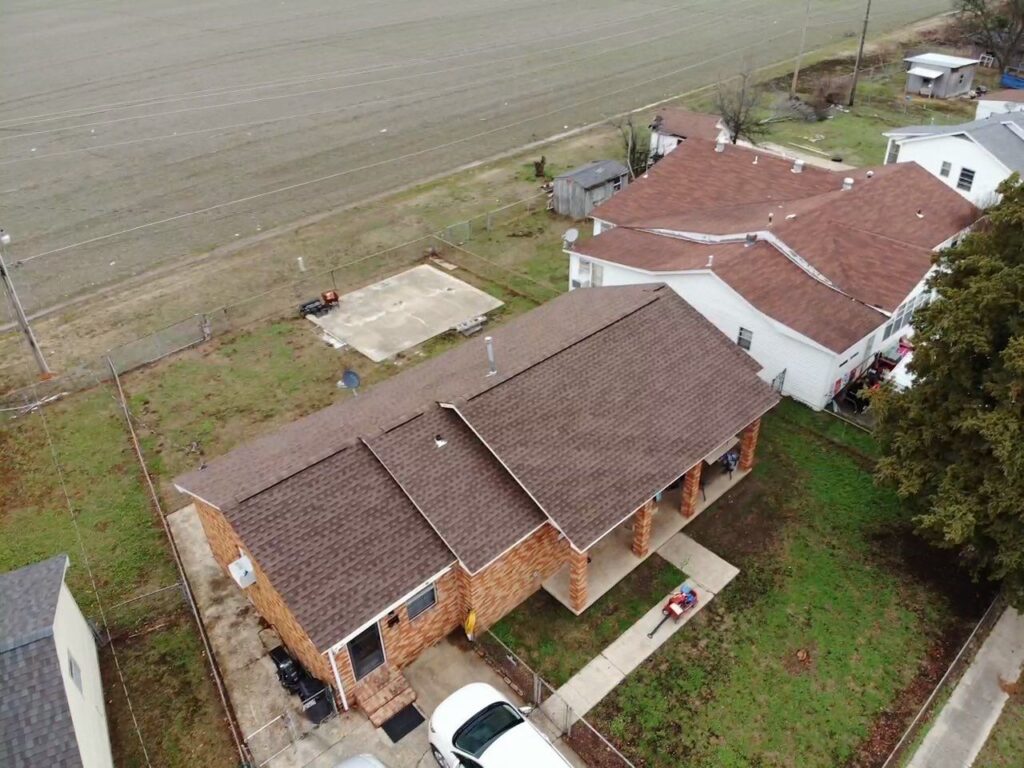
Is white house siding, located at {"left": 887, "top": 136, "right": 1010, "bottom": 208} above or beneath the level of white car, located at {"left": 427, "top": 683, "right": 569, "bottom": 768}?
above

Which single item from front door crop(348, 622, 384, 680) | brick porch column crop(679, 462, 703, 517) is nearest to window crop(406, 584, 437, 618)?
front door crop(348, 622, 384, 680)

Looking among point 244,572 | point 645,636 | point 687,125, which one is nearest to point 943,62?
point 687,125

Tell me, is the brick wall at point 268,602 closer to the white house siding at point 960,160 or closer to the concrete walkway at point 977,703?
the concrete walkway at point 977,703

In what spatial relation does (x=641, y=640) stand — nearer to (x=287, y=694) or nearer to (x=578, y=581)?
(x=578, y=581)

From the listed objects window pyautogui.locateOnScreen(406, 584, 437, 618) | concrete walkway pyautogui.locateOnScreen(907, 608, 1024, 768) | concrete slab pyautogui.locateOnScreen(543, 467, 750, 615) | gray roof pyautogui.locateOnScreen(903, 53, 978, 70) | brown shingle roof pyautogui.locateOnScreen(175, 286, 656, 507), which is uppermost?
brown shingle roof pyautogui.locateOnScreen(175, 286, 656, 507)

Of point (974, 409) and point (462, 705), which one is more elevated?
point (974, 409)

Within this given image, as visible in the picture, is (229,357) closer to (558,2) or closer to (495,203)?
(495,203)

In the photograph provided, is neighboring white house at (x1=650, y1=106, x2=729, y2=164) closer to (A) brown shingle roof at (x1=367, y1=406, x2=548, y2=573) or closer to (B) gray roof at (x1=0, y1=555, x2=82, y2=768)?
(A) brown shingle roof at (x1=367, y1=406, x2=548, y2=573)
